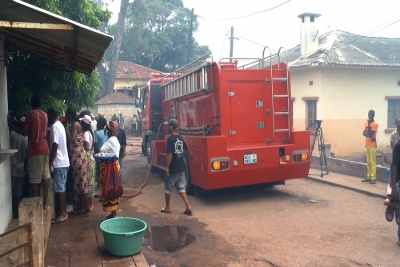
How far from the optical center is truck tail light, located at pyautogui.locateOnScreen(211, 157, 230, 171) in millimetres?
7457

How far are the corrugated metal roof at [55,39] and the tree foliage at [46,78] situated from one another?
0.43 metres

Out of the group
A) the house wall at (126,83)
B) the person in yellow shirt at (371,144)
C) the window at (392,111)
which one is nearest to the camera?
the person in yellow shirt at (371,144)

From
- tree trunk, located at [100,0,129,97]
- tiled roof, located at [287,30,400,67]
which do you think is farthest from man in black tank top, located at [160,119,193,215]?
tree trunk, located at [100,0,129,97]

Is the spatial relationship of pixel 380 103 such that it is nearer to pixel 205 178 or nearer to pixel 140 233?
pixel 205 178

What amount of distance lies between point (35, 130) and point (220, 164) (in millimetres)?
3385

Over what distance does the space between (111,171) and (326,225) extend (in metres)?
3.60

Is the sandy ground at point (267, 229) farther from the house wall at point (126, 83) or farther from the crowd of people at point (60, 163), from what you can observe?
the house wall at point (126, 83)

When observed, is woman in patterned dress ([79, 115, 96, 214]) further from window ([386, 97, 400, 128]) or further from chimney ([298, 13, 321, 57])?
window ([386, 97, 400, 128])

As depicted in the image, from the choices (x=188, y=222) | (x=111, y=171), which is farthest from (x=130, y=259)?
(x=188, y=222)

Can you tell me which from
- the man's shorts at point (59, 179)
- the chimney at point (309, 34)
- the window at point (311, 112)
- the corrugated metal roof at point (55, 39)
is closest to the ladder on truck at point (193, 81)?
the corrugated metal roof at point (55, 39)

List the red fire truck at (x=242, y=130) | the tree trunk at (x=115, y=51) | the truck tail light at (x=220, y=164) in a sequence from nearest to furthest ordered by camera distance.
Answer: the truck tail light at (x=220, y=164) → the red fire truck at (x=242, y=130) → the tree trunk at (x=115, y=51)

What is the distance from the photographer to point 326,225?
6477mm

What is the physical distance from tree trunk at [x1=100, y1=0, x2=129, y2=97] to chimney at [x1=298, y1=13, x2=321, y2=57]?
11.5 meters

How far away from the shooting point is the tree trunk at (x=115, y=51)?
2388 cm
